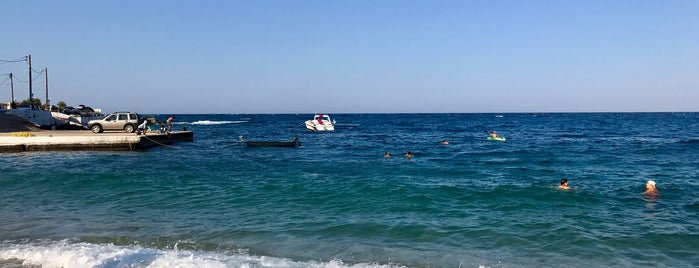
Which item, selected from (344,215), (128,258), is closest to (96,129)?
(344,215)

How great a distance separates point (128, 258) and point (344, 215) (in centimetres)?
600

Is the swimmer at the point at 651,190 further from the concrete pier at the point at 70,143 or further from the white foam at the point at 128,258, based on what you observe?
the concrete pier at the point at 70,143

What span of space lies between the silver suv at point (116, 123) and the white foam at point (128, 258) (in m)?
30.4

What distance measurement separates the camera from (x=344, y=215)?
538 inches

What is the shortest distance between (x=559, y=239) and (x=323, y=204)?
7.05 metres

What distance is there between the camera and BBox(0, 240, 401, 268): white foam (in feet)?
30.1

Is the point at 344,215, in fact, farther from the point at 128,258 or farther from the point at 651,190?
the point at 651,190

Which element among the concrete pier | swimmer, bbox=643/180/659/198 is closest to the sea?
swimmer, bbox=643/180/659/198

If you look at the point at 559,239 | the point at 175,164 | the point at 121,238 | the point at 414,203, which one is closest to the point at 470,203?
the point at 414,203

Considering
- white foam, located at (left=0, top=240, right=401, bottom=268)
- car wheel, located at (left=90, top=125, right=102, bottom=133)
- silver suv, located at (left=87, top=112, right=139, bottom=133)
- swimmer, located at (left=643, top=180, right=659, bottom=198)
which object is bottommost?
white foam, located at (left=0, top=240, right=401, bottom=268)

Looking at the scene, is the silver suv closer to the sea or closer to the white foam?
the sea

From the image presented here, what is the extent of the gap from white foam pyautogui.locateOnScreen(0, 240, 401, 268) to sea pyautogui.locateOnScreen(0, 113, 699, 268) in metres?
0.04

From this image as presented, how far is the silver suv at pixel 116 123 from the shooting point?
38.2m

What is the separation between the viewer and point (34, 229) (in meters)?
11.9
